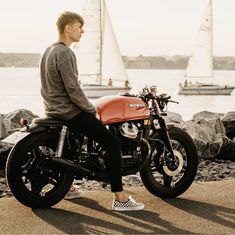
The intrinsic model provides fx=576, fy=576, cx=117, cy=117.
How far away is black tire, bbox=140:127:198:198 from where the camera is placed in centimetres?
604

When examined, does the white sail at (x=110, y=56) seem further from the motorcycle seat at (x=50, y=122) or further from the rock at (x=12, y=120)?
the motorcycle seat at (x=50, y=122)

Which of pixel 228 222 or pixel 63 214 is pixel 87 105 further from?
pixel 228 222

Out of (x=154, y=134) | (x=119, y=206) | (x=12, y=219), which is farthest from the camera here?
(x=154, y=134)

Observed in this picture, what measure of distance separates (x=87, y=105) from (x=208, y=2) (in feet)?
184

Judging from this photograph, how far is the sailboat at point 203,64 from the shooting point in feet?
185

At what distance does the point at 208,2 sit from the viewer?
195 feet

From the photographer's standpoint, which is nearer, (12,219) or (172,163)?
(12,219)

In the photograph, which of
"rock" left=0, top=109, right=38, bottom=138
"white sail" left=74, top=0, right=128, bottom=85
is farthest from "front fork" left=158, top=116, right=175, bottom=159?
"white sail" left=74, top=0, right=128, bottom=85

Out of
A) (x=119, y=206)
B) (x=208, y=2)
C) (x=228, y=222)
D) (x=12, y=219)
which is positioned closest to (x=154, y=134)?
(x=119, y=206)

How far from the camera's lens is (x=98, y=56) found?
4981 centimetres

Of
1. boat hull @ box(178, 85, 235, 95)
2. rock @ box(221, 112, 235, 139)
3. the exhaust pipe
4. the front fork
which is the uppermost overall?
the front fork

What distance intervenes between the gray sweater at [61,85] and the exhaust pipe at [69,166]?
16.0 inches

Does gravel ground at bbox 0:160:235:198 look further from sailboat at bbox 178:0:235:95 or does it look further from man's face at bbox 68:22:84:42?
sailboat at bbox 178:0:235:95

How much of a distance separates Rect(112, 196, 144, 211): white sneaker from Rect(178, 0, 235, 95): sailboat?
5174 cm
